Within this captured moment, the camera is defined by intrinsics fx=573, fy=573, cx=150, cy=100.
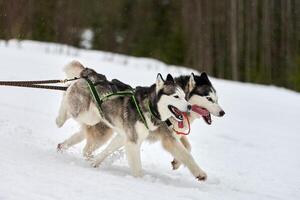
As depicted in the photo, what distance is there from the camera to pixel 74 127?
31.1 feet

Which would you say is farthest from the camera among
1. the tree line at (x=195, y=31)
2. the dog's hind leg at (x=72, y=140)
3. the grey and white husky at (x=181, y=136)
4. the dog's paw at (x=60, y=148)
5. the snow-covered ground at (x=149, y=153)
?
the tree line at (x=195, y=31)

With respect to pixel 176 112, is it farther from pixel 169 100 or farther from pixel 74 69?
pixel 74 69

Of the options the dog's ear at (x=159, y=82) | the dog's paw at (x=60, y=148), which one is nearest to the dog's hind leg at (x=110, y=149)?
the dog's paw at (x=60, y=148)

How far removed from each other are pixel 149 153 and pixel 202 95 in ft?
6.74

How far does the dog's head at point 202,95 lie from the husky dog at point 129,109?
1.84ft

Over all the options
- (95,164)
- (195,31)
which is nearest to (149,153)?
(95,164)

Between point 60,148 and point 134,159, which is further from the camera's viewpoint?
point 60,148

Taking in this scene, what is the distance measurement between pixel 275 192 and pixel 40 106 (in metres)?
5.54

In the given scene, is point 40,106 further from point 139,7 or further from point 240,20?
point 139,7

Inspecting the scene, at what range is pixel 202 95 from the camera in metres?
6.62

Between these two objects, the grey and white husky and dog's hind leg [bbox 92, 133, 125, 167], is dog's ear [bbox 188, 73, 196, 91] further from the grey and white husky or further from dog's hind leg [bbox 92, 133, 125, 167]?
dog's hind leg [bbox 92, 133, 125, 167]

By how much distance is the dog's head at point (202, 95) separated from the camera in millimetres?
6613

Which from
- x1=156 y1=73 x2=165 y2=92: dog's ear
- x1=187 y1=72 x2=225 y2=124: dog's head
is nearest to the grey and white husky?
x1=187 y1=72 x2=225 y2=124: dog's head

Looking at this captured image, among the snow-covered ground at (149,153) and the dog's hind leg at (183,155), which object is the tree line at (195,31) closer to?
the snow-covered ground at (149,153)
